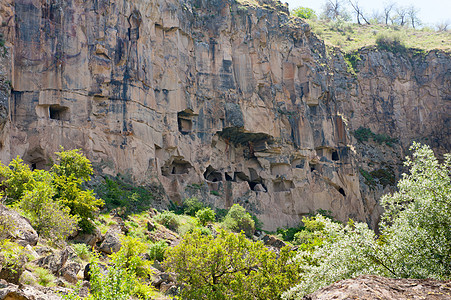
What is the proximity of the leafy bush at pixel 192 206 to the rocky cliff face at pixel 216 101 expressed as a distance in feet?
4.29

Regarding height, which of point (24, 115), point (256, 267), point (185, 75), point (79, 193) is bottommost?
point (256, 267)

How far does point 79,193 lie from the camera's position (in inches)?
852

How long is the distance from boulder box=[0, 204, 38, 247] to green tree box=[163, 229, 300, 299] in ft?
16.8

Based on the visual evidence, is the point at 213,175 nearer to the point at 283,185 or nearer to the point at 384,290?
the point at 283,185

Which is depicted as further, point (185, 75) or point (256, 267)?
point (185, 75)

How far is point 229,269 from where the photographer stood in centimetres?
1675

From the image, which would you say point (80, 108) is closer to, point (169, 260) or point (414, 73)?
point (169, 260)

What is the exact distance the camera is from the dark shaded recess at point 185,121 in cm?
3978

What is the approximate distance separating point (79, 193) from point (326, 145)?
31855 mm

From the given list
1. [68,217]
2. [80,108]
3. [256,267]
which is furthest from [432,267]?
[80,108]

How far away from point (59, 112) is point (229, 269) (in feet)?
69.4

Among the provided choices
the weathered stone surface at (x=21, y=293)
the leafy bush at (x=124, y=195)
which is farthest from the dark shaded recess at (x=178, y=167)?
the weathered stone surface at (x=21, y=293)

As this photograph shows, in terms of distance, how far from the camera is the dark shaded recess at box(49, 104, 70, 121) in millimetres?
31816

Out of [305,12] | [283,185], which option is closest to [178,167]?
[283,185]
